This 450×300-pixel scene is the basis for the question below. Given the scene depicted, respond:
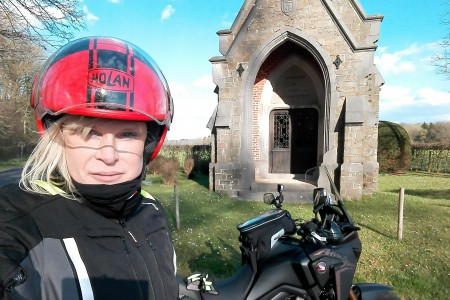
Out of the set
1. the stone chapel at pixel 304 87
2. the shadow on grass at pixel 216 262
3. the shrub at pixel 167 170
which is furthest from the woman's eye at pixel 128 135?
the shrub at pixel 167 170

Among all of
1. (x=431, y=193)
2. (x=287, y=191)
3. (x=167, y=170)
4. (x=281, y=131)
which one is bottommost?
(x=431, y=193)

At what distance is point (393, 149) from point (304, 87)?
8.44 m

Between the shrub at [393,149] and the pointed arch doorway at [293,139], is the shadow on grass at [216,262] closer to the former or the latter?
the pointed arch doorway at [293,139]

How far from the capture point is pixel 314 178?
10.1 metres

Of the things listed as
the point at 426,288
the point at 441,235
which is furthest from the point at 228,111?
the point at 426,288

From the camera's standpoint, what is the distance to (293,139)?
11.5 m

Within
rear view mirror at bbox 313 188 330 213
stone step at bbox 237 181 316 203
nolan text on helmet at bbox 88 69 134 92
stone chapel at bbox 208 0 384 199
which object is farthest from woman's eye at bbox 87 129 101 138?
stone chapel at bbox 208 0 384 199

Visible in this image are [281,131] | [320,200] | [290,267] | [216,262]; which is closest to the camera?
[290,267]

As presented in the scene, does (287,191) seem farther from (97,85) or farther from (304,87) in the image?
(97,85)

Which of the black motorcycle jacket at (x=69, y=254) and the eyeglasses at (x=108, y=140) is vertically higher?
the eyeglasses at (x=108, y=140)

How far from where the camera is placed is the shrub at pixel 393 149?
1619 centimetres

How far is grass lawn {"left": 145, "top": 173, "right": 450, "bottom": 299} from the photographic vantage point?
3934 mm

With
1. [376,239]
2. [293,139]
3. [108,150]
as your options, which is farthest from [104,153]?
[293,139]

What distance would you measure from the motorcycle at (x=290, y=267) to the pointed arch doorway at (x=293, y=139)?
9.34 m
